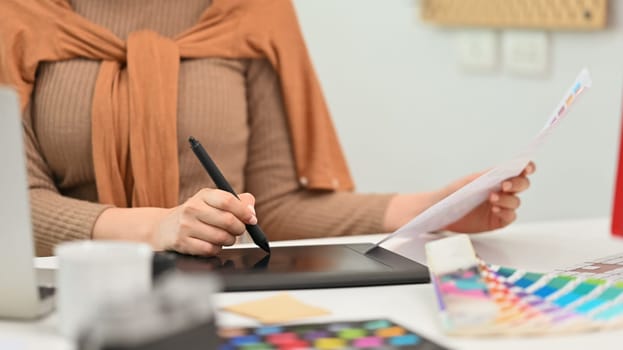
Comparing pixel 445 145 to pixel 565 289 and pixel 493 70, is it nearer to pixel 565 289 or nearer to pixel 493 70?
pixel 493 70

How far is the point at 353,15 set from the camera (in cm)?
270

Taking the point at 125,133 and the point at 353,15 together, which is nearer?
the point at 125,133

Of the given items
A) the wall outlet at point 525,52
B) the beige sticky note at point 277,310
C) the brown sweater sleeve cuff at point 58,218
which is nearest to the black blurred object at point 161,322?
the beige sticky note at point 277,310

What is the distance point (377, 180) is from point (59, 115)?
4.55ft

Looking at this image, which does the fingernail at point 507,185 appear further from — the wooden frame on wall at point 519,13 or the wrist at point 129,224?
the wooden frame on wall at point 519,13

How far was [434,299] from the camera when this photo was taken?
0.98 m

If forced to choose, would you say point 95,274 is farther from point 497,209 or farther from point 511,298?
point 497,209

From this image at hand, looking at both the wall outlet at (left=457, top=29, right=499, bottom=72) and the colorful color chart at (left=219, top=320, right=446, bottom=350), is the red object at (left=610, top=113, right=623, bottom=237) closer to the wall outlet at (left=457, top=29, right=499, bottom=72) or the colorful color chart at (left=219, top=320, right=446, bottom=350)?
the colorful color chart at (left=219, top=320, right=446, bottom=350)

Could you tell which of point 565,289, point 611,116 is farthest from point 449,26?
point 565,289

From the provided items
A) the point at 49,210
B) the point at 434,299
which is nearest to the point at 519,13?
the point at 49,210

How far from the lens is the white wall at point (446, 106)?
76.7 inches

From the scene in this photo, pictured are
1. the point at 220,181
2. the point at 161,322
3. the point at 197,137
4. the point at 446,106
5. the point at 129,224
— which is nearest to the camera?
the point at 161,322

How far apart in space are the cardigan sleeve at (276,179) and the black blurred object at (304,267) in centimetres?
35

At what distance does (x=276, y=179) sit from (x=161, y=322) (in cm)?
91
